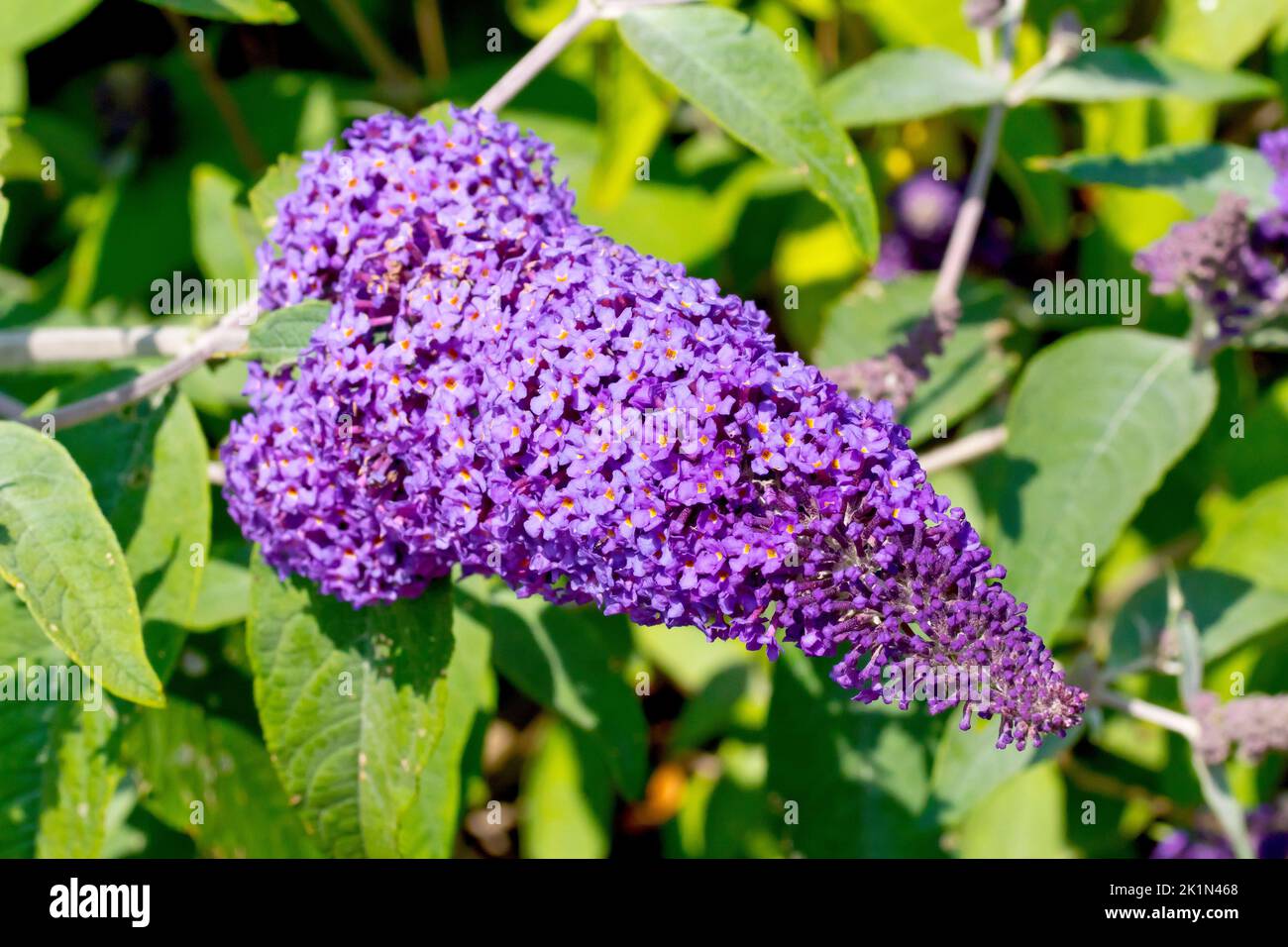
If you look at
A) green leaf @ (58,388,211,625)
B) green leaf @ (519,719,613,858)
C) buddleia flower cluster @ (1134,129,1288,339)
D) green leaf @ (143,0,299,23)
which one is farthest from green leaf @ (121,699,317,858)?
buddleia flower cluster @ (1134,129,1288,339)

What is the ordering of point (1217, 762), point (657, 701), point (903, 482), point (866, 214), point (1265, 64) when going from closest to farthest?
point (903, 482) → point (866, 214) → point (1217, 762) → point (1265, 64) → point (657, 701)

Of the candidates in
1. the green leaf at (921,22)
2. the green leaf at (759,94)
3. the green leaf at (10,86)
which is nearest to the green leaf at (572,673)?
the green leaf at (759,94)

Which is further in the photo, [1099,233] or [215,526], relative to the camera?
[1099,233]

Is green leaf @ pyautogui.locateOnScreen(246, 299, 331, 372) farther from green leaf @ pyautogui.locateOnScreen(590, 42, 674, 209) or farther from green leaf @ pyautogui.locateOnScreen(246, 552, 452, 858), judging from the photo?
green leaf @ pyautogui.locateOnScreen(590, 42, 674, 209)

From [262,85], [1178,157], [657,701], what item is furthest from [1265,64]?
[262,85]

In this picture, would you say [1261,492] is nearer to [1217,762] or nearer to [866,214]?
[1217,762]

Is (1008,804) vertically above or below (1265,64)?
below
